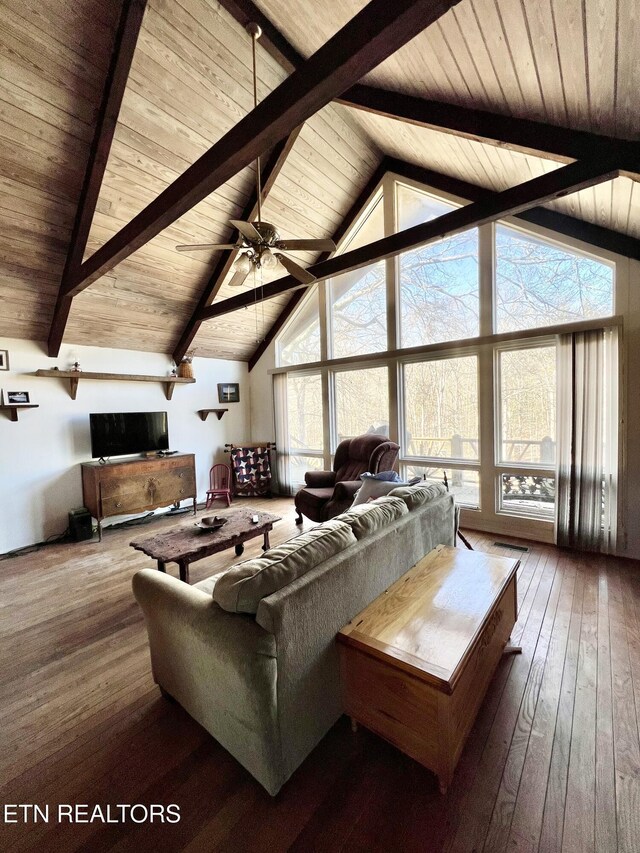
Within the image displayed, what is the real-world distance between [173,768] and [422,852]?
0.99 meters

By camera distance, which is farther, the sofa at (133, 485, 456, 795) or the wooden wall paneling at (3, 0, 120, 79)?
the wooden wall paneling at (3, 0, 120, 79)

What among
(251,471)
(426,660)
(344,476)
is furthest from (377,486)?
(251,471)

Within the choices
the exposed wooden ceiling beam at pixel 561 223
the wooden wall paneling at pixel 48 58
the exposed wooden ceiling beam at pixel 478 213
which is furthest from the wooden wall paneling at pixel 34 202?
the exposed wooden ceiling beam at pixel 561 223

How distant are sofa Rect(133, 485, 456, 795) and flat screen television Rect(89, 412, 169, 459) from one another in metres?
3.33

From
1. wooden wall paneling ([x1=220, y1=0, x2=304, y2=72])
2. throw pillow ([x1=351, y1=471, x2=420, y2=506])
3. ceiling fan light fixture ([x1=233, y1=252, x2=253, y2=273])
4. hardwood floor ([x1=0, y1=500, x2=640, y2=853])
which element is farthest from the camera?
throw pillow ([x1=351, y1=471, x2=420, y2=506])

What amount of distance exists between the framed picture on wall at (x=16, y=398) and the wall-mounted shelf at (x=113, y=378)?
273mm

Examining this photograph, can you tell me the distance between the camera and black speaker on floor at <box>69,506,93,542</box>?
4.08 meters

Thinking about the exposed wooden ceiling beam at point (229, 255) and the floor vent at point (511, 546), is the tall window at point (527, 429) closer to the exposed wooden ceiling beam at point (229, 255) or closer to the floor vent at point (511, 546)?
the floor vent at point (511, 546)

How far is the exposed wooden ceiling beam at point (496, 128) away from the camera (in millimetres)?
2004

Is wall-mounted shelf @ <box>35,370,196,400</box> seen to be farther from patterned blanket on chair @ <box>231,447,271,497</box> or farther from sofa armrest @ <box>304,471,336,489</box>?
sofa armrest @ <box>304,471,336,489</box>

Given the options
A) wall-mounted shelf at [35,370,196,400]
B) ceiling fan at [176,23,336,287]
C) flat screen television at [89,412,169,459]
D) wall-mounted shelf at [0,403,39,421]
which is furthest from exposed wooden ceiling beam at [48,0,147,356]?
flat screen television at [89,412,169,459]

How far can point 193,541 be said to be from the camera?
2748mm

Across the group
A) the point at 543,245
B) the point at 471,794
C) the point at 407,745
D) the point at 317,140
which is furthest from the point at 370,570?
the point at 317,140

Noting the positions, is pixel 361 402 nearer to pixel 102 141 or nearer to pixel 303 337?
pixel 303 337
